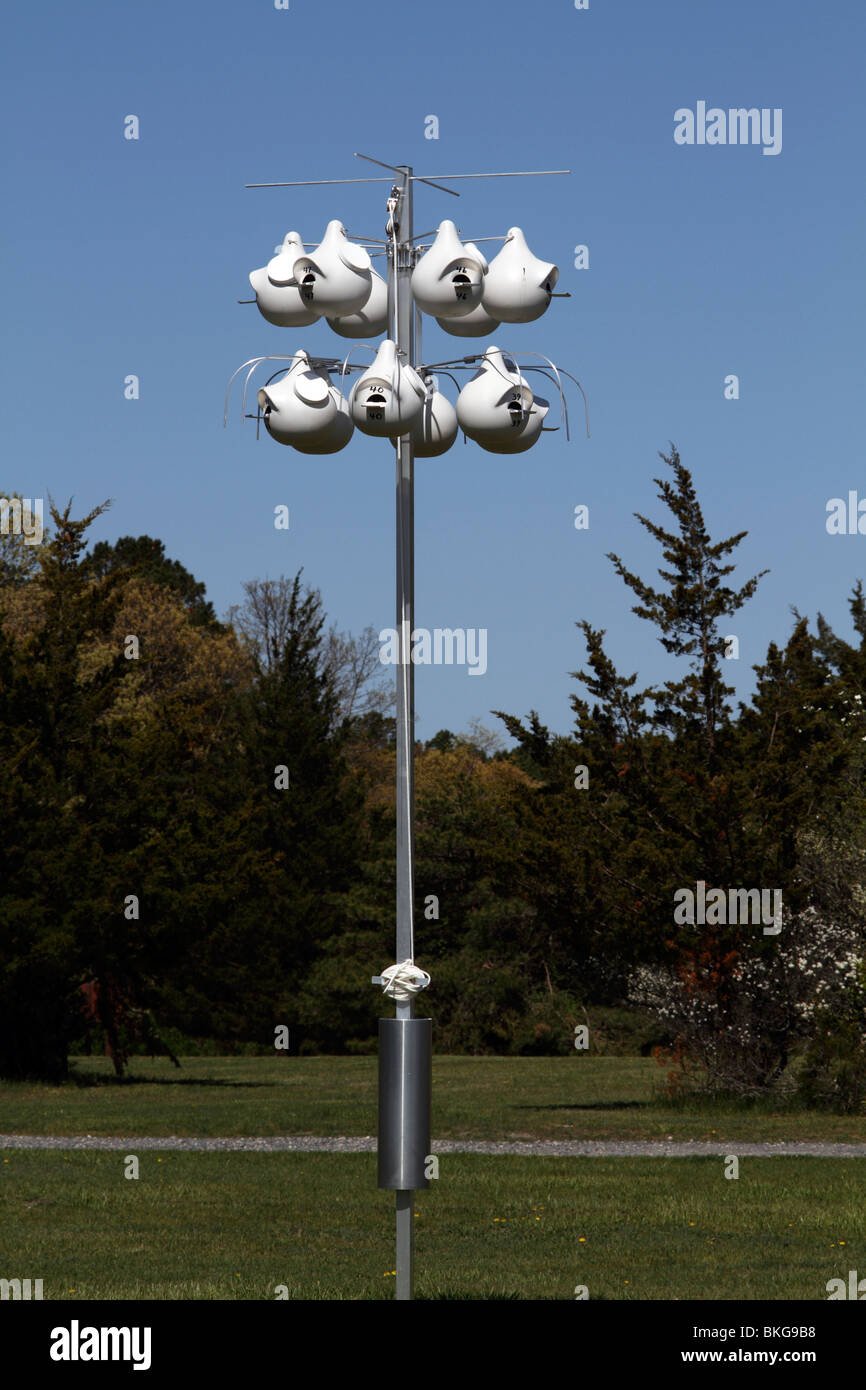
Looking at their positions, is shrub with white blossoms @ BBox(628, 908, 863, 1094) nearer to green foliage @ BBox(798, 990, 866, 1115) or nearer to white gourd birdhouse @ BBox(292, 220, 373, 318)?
green foliage @ BBox(798, 990, 866, 1115)

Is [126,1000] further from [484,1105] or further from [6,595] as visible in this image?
[6,595]

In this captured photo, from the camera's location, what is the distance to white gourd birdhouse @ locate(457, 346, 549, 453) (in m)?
6.80

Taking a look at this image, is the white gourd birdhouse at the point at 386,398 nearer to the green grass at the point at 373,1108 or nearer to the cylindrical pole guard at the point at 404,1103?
the cylindrical pole guard at the point at 404,1103

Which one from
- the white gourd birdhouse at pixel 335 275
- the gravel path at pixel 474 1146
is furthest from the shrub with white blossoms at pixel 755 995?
the white gourd birdhouse at pixel 335 275

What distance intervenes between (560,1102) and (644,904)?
315 centimetres

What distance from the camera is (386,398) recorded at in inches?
257

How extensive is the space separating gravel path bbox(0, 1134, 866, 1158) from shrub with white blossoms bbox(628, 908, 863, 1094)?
2962 millimetres

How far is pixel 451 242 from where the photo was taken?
22.0 feet

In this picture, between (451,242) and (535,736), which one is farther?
(535,736)

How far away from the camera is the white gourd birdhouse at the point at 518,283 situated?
677 centimetres

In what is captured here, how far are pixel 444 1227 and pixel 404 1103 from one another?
4.65 m

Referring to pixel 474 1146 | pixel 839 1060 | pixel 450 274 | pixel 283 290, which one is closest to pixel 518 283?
pixel 450 274

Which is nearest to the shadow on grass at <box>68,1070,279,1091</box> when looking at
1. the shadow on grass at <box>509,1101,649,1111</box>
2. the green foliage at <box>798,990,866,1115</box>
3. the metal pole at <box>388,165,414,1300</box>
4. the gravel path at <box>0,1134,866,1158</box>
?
the shadow on grass at <box>509,1101,649,1111</box>
